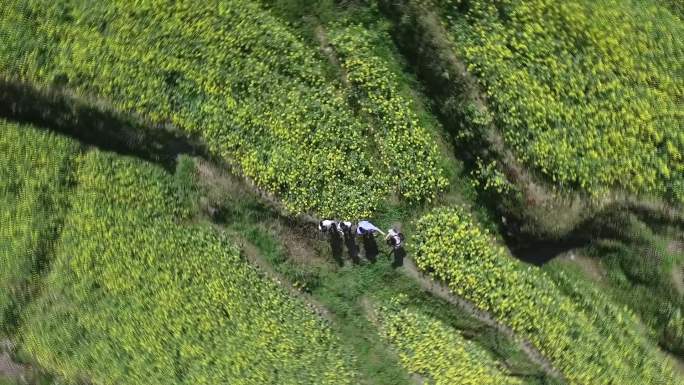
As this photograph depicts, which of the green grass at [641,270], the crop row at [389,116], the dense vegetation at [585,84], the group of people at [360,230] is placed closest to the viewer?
the dense vegetation at [585,84]

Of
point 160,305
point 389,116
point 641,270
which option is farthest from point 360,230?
point 641,270

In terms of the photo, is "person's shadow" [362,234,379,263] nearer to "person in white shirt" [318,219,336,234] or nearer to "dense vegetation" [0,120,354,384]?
"person in white shirt" [318,219,336,234]

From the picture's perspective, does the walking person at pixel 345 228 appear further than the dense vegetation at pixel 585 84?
Yes

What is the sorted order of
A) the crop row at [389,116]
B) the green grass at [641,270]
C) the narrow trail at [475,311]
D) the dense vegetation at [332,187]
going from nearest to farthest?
the dense vegetation at [332,187] → the crop row at [389,116] → the green grass at [641,270] → the narrow trail at [475,311]

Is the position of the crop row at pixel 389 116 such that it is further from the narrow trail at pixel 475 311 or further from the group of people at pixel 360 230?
the narrow trail at pixel 475 311

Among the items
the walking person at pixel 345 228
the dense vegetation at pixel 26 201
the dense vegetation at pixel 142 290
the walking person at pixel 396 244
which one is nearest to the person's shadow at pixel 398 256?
the walking person at pixel 396 244

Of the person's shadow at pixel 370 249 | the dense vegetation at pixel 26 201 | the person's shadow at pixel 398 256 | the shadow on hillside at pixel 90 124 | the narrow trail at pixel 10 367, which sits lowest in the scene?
the narrow trail at pixel 10 367
